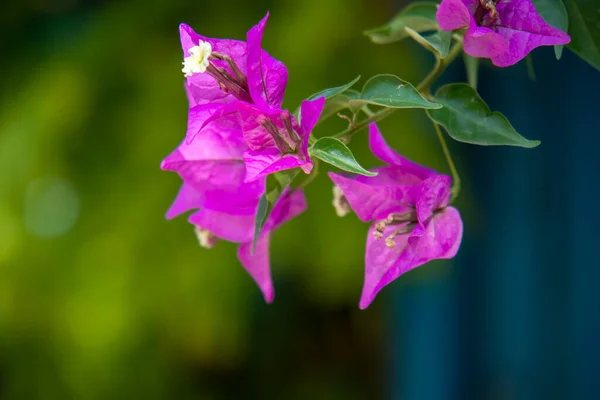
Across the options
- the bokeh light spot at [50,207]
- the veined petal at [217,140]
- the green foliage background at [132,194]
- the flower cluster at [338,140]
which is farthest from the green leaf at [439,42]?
the bokeh light spot at [50,207]

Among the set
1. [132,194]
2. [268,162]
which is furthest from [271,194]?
[132,194]

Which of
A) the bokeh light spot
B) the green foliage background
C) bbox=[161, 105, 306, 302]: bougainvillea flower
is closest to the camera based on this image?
bbox=[161, 105, 306, 302]: bougainvillea flower

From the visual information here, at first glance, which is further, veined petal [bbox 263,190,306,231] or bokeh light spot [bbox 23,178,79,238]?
bokeh light spot [bbox 23,178,79,238]

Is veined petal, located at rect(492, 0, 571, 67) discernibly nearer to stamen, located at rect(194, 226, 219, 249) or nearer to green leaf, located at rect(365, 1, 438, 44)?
green leaf, located at rect(365, 1, 438, 44)

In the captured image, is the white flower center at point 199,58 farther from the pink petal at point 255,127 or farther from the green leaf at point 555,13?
the green leaf at point 555,13

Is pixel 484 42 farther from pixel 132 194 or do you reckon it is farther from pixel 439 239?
pixel 132 194

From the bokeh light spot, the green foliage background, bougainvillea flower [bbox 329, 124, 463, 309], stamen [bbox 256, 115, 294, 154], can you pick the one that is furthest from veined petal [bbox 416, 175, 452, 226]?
the bokeh light spot

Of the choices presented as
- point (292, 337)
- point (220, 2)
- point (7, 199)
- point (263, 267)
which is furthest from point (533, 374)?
point (263, 267)
